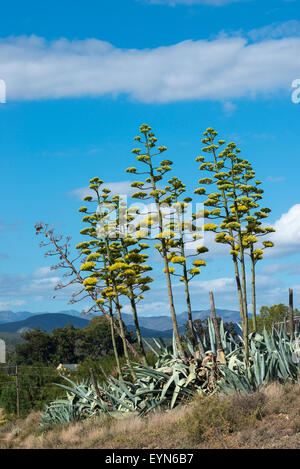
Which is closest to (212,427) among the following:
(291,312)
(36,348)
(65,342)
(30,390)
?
(291,312)

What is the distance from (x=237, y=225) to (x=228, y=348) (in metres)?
3.03

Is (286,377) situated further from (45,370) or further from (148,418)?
(45,370)

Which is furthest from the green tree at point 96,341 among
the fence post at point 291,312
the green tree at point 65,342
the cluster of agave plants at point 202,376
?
the fence post at point 291,312

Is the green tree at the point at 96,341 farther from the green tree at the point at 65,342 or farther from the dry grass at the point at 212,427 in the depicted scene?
the dry grass at the point at 212,427

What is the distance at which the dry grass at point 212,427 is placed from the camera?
360 inches

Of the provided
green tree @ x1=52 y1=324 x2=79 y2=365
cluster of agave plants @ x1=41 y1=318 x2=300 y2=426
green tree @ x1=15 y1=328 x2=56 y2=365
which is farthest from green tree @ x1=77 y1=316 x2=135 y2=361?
cluster of agave plants @ x1=41 y1=318 x2=300 y2=426

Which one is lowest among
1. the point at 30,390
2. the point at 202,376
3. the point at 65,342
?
the point at 30,390

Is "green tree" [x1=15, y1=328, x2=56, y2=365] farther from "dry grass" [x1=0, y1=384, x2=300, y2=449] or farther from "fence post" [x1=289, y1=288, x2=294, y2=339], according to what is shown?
"fence post" [x1=289, y1=288, x2=294, y2=339]

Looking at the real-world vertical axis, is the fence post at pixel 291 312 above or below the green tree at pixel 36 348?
above

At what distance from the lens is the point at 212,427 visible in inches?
376

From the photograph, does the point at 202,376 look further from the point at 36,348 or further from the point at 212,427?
the point at 36,348
